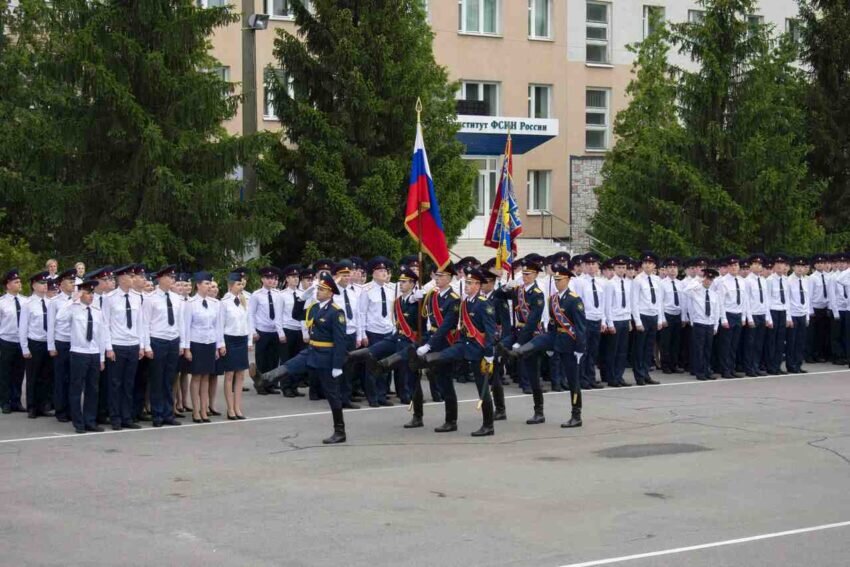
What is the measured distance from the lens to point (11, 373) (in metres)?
17.5

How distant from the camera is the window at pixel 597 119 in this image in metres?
48.2

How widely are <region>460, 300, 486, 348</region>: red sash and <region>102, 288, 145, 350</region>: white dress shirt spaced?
12.8 feet

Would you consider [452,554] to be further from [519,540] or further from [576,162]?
[576,162]

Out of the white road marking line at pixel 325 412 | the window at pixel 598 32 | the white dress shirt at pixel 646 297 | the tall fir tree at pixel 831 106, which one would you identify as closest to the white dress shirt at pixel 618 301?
the white dress shirt at pixel 646 297

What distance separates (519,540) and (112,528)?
314 cm

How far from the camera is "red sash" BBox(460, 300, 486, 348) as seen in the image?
15.2 meters

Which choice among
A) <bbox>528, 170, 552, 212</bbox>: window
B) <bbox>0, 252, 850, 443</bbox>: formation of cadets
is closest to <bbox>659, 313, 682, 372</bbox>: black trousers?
<bbox>0, 252, 850, 443</bbox>: formation of cadets

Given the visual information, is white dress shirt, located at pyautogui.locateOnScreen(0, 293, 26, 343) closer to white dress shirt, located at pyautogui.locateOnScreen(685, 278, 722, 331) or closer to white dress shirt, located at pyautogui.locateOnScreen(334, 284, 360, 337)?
white dress shirt, located at pyautogui.locateOnScreen(334, 284, 360, 337)

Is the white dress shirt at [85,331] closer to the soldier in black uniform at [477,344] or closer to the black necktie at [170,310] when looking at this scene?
the black necktie at [170,310]

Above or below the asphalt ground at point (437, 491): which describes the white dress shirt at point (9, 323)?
above

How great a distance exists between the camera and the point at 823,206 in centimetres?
3644

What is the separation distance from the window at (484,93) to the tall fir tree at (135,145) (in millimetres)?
21103

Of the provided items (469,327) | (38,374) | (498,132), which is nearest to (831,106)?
(498,132)

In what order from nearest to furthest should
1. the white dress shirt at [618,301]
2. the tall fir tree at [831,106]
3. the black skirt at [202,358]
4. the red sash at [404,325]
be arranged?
the black skirt at [202,358], the red sash at [404,325], the white dress shirt at [618,301], the tall fir tree at [831,106]
